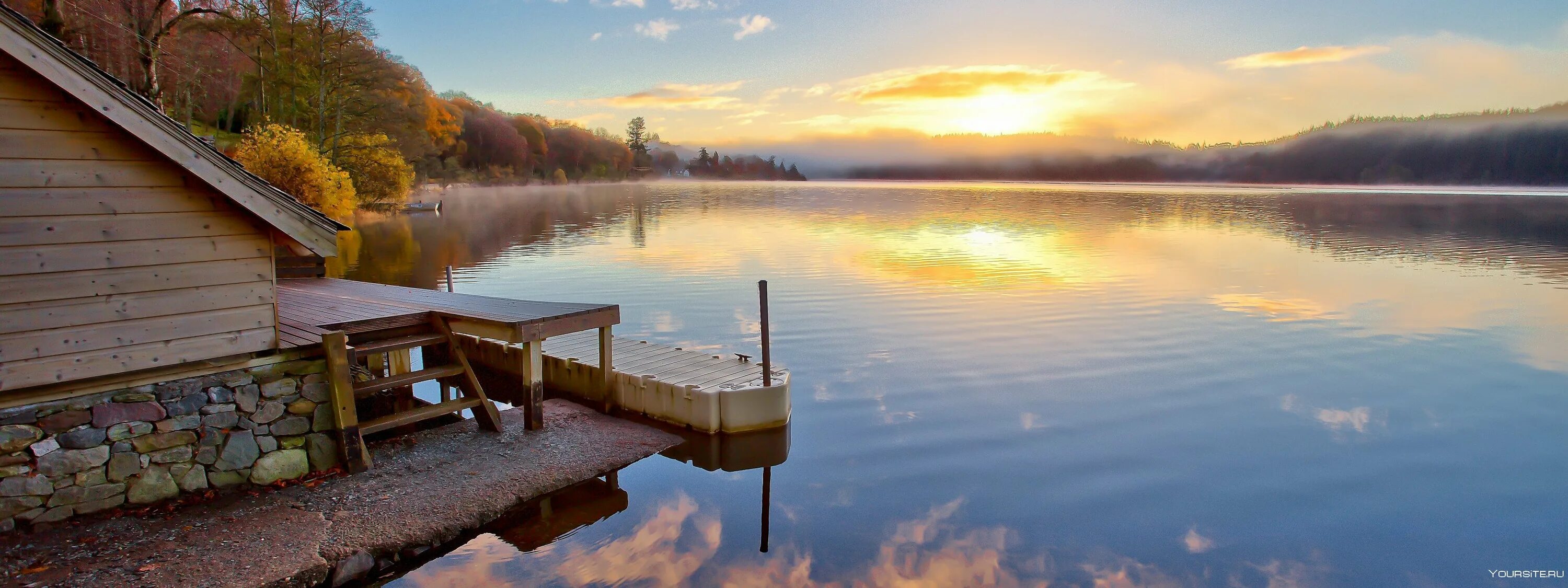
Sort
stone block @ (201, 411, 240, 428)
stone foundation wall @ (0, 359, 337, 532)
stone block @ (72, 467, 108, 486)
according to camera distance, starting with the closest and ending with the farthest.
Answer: stone foundation wall @ (0, 359, 337, 532) → stone block @ (72, 467, 108, 486) → stone block @ (201, 411, 240, 428)

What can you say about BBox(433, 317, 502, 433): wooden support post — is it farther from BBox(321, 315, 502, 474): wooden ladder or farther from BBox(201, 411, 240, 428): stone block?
BBox(201, 411, 240, 428): stone block

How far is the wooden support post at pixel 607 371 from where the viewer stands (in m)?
Result: 11.3

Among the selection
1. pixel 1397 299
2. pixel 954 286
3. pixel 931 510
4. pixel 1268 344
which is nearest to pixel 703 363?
pixel 931 510

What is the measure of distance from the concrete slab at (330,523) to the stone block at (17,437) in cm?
72

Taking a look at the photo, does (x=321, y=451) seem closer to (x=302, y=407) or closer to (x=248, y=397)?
(x=302, y=407)

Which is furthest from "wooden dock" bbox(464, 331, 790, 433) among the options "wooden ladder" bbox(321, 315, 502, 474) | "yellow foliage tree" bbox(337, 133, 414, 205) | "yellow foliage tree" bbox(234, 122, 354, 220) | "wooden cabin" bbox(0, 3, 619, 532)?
"yellow foliage tree" bbox(337, 133, 414, 205)

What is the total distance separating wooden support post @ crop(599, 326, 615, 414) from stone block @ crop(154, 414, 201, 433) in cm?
484

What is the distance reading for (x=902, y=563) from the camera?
7.87 m

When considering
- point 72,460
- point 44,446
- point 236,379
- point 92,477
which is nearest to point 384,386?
point 236,379

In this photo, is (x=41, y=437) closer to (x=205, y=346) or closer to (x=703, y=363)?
(x=205, y=346)

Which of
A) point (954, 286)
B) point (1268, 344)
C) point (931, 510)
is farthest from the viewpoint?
point (954, 286)

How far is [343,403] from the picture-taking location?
26.9 feet

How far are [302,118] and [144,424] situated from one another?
50.1 m

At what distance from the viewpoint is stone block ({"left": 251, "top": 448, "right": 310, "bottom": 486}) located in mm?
7777
